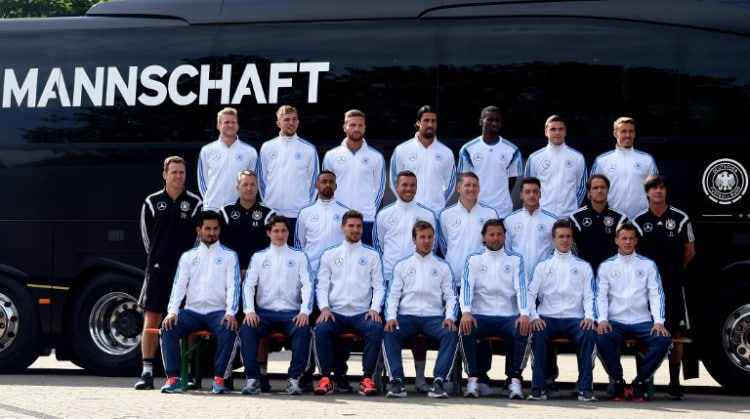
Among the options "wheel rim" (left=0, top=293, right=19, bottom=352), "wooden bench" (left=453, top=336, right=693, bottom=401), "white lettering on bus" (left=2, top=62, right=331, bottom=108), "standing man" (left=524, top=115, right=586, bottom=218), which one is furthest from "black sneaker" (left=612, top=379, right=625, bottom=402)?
"wheel rim" (left=0, top=293, right=19, bottom=352)

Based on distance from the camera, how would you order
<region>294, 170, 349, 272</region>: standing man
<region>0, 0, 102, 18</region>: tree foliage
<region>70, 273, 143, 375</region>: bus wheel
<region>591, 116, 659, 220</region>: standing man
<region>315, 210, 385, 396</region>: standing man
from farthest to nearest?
<region>0, 0, 102, 18</region>: tree foliage, <region>70, 273, 143, 375</region>: bus wheel, <region>294, 170, 349, 272</region>: standing man, <region>591, 116, 659, 220</region>: standing man, <region>315, 210, 385, 396</region>: standing man

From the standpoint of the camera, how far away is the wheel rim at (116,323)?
53.6 feet

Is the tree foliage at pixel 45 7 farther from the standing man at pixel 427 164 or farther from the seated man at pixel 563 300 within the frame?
the seated man at pixel 563 300

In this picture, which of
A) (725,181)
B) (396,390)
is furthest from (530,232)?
(396,390)

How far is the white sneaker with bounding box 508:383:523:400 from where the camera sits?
13383 millimetres

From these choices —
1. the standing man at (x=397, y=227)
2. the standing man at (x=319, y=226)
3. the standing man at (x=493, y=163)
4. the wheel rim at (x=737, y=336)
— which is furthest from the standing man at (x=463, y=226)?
the wheel rim at (x=737, y=336)

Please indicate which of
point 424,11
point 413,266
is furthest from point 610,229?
point 424,11

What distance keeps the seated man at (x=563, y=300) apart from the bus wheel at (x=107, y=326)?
464 cm

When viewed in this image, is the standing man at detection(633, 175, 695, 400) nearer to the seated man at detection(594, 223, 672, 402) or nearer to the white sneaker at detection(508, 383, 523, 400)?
the seated man at detection(594, 223, 672, 402)

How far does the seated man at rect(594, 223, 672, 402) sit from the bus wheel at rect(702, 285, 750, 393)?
3.62 ft

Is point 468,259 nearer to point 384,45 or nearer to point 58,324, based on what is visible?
point 384,45

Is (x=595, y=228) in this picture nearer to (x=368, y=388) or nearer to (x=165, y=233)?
(x=368, y=388)

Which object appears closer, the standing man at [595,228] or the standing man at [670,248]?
the standing man at [670,248]

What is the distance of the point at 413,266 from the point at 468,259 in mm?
492
